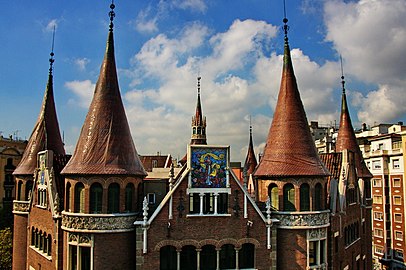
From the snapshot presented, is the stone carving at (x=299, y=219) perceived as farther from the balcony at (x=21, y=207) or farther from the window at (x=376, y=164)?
the window at (x=376, y=164)

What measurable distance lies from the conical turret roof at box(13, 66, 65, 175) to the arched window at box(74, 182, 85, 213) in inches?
431

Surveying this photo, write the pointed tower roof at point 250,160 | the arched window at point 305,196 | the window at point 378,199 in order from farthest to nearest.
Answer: the window at point 378,199 < the pointed tower roof at point 250,160 < the arched window at point 305,196

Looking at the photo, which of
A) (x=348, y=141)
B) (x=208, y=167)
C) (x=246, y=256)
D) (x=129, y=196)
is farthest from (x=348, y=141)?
(x=129, y=196)

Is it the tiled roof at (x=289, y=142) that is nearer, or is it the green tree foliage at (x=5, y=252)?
the tiled roof at (x=289, y=142)

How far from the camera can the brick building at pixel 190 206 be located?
871 inches

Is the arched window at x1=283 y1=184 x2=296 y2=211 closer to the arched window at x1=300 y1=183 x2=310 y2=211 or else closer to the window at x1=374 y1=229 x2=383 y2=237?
the arched window at x1=300 y1=183 x2=310 y2=211

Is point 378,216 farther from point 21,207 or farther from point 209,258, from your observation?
point 21,207

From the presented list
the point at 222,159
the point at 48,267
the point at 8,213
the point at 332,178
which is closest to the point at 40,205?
the point at 48,267

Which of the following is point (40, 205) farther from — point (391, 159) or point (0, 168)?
point (391, 159)

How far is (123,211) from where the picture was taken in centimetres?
2242

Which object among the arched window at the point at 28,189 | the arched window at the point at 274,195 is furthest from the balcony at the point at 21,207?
the arched window at the point at 274,195

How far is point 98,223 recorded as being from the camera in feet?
71.5

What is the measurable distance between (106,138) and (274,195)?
1079 cm

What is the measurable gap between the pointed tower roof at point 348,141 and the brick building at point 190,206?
32.1 feet
